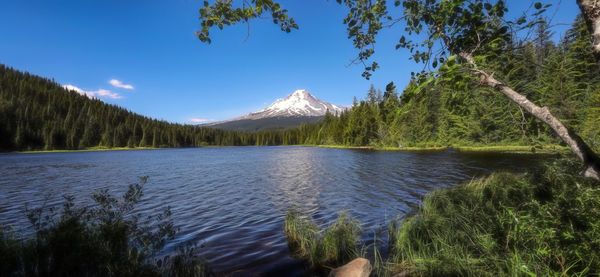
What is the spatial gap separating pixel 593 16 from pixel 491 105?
1.79 metres

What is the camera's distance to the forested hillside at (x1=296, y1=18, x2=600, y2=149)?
3787mm

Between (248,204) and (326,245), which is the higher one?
(326,245)

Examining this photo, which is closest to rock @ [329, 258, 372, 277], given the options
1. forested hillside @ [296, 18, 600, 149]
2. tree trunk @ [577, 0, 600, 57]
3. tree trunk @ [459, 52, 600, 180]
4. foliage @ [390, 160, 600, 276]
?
foliage @ [390, 160, 600, 276]

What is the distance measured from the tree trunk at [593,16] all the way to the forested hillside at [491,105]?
37 cm

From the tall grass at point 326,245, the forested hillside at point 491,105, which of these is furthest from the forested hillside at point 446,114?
the tall grass at point 326,245

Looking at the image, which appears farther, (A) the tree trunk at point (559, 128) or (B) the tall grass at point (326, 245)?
(B) the tall grass at point (326, 245)

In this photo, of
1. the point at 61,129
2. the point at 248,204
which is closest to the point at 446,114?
the point at 248,204

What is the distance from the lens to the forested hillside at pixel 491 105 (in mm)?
3787

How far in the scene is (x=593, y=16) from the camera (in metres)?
3.26

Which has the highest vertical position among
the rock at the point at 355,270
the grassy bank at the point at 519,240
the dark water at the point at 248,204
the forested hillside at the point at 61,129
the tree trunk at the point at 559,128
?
the forested hillside at the point at 61,129

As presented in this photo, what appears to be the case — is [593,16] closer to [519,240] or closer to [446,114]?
[519,240]

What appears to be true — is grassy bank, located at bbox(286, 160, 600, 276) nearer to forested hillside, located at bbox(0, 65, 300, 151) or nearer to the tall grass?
the tall grass

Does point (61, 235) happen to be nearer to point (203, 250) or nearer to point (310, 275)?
point (203, 250)

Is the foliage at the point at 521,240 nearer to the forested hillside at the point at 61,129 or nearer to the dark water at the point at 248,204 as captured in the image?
the dark water at the point at 248,204
